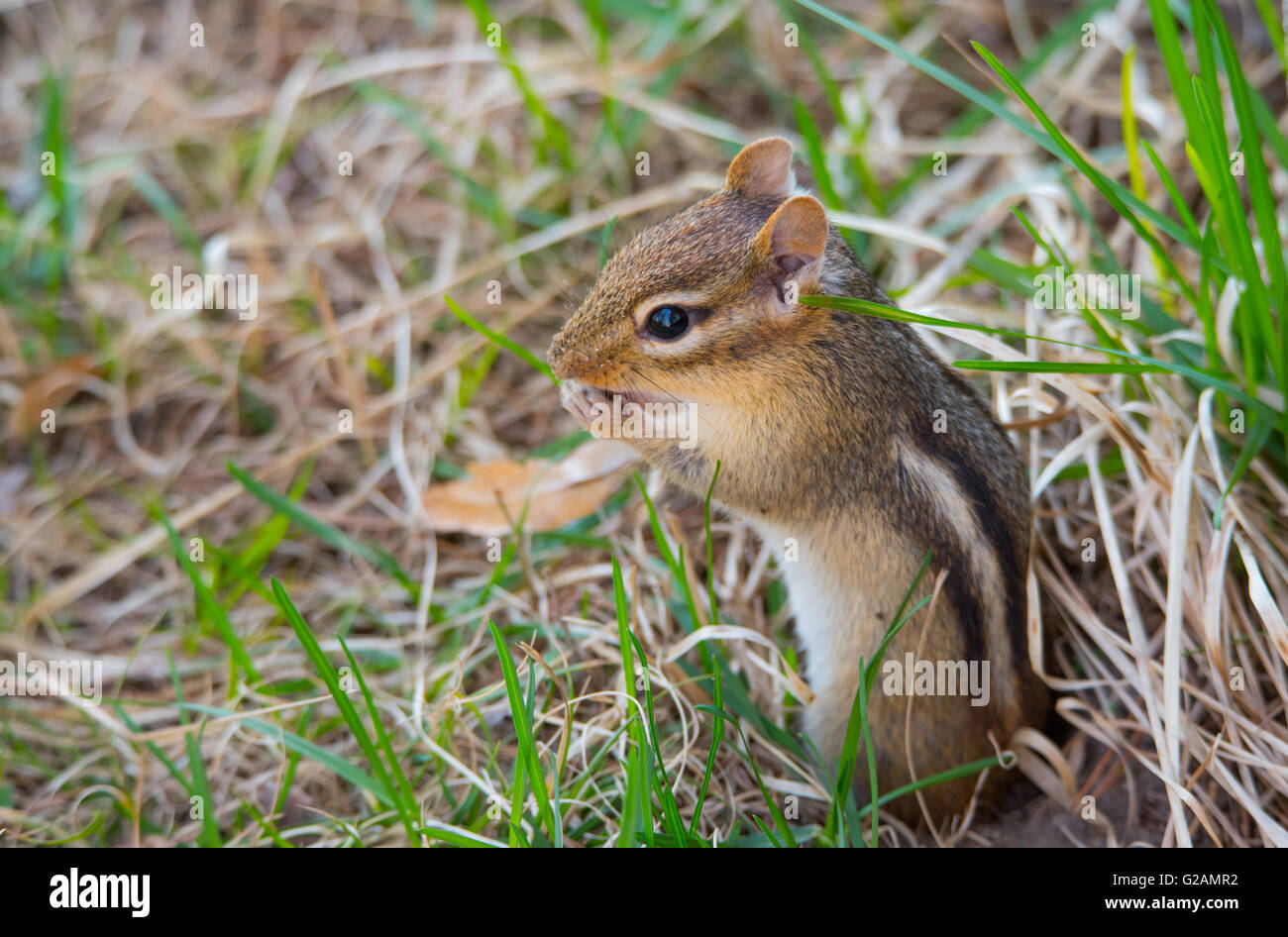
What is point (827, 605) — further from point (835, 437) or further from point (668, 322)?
point (668, 322)

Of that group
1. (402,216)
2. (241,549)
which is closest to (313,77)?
(402,216)

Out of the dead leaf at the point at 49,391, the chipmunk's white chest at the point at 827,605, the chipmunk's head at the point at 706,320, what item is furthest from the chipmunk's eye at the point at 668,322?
the dead leaf at the point at 49,391

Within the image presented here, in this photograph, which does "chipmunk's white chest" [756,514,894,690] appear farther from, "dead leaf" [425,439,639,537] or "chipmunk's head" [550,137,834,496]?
"dead leaf" [425,439,639,537]

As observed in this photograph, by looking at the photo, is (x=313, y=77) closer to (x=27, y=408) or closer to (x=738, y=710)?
(x=27, y=408)

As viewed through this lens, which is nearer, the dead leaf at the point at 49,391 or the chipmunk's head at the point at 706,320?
the chipmunk's head at the point at 706,320

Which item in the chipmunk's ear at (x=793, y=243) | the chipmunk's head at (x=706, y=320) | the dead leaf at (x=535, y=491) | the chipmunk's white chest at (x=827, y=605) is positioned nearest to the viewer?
the chipmunk's ear at (x=793, y=243)

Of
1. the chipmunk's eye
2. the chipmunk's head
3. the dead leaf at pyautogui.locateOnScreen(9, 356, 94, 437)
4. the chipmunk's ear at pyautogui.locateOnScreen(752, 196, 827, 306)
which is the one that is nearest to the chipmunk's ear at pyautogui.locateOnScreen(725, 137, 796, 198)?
the chipmunk's head

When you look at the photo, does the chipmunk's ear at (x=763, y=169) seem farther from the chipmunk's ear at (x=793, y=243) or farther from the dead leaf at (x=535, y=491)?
the dead leaf at (x=535, y=491)
